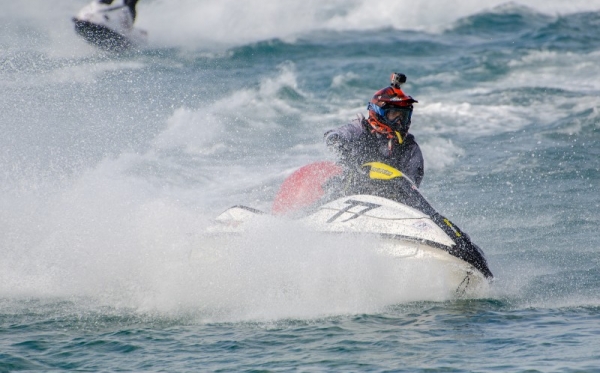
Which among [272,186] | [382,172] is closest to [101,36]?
[272,186]

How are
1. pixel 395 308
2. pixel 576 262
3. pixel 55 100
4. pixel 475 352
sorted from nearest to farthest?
pixel 475 352, pixel 395 308, pixel 576 262, pixel 55 100

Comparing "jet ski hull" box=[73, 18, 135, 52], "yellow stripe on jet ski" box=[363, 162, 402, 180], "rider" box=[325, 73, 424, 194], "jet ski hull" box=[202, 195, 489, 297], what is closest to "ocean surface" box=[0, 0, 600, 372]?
"jet ski hull" box=[202, 195, 489, 297]

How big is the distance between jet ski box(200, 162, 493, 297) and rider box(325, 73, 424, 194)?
1.23 ft

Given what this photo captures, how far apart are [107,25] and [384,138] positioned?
491 inches

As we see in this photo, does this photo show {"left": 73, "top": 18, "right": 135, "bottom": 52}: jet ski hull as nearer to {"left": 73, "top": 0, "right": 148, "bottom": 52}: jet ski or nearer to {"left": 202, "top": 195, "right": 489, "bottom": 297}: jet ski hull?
{"left": 73, "top": 0, "right": 148, "bottom": 52}: jet ski

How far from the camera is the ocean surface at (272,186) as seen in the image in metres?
6.47

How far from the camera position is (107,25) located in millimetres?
20047

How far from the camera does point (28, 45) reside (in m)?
19.9

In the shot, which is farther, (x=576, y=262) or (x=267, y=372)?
(x=576, y=262)

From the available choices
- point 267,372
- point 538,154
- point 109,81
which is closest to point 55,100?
point 109,81

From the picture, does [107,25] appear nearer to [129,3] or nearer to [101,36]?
[101,36]

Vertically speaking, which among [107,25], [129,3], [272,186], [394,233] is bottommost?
[394,233]

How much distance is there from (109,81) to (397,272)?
11.6m

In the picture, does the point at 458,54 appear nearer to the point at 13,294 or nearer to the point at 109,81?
the point at 109,81
